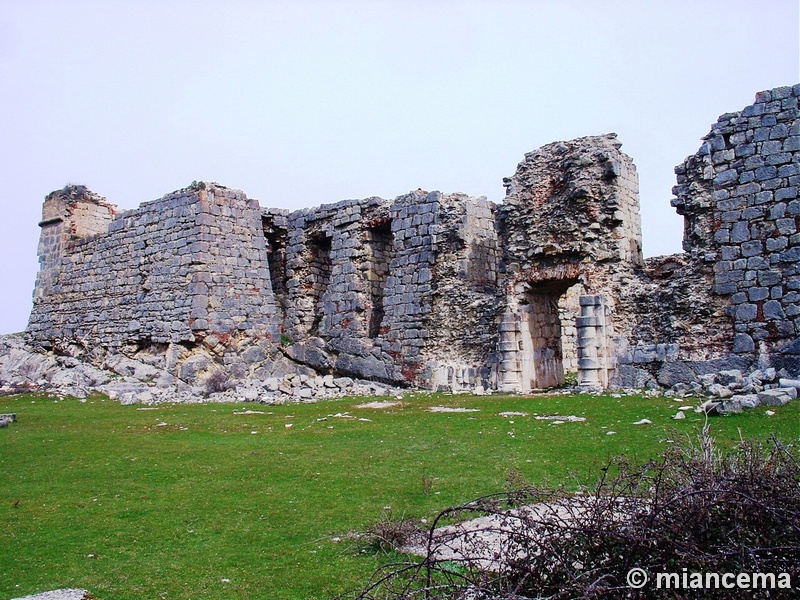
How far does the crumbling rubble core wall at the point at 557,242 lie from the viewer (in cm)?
1505

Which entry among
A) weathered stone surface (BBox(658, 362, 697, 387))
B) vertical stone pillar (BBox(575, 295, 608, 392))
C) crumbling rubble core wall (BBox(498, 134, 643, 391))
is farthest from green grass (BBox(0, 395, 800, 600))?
crumbling rubble core wall (BBox(498, 134, 643, 391))

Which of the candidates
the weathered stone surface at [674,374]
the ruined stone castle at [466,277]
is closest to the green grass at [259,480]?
the weathered stone surface at [674,374]

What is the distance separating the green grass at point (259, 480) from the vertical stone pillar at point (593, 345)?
1279 millimetres

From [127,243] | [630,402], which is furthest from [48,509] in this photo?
[127,243]

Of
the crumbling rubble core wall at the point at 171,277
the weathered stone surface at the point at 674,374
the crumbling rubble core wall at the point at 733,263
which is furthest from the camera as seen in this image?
the crumbling rubble core wall at the point at 171,277

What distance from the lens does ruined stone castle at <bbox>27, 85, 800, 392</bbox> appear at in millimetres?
13305

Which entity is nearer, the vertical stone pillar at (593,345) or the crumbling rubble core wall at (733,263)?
the crumbling rubble core wall at (733,263)

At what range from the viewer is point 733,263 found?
13.4 meters

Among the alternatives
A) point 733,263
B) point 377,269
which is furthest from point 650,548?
point 377,269

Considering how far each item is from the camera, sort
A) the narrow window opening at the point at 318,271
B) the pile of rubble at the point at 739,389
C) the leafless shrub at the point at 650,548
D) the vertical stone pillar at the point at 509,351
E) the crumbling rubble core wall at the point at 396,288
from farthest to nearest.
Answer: the narrow window opening at the point at 318,271, the crumbling rubble core wall at the point at 396,288, the vertical stone pillar at the point at 509,351, the pile of rubble at the point at 739,389, the leafless shrub at the point at 650,548

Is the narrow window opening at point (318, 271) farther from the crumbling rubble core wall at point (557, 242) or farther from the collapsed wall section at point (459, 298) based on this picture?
the crumbling rubble core wall at point (557, 242)

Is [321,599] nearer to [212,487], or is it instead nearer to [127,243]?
[212,487]

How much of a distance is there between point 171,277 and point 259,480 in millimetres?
12801

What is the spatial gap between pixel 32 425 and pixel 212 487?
255 inches
